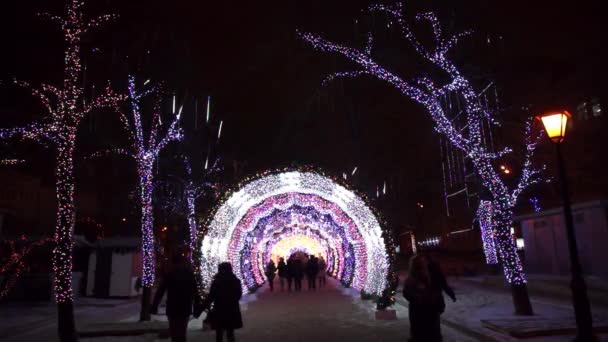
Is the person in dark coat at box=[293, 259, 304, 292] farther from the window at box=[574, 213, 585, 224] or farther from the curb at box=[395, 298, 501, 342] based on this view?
the window at box=[574, 213, 585, 224]

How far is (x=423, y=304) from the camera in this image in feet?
20.4

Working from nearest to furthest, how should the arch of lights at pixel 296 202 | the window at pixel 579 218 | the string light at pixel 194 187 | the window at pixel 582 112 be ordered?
the arch of lights at pixel 296 202, the window at pixel 579 218, the string light at pixel 194 187, the window at pixel 582 112

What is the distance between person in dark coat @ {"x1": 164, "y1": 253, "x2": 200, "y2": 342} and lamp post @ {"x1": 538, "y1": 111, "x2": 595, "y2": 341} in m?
6.32

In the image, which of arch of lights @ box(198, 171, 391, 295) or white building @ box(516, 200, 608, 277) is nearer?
arch of lights @ box(198, 171, 391, 295)

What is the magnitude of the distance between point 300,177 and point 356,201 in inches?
73.6

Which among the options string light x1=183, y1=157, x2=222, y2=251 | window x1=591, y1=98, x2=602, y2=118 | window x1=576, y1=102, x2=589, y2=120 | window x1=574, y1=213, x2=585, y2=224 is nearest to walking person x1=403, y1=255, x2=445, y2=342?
string light x1=183, y1=157, x2=222, y2=251

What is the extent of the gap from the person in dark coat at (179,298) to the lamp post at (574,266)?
20.7ft

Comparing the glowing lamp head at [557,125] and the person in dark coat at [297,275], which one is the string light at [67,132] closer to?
the glowing lamp head at [557,125]

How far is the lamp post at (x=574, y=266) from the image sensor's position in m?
7.72

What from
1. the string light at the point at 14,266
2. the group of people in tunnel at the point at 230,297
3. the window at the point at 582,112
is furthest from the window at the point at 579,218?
the string light at the point at 14,266

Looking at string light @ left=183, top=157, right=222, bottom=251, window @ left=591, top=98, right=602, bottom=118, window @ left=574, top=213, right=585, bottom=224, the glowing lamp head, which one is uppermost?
window @ left=591, top=98, right=602, bottom=118

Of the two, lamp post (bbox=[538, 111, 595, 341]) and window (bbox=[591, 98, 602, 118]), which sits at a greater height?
window (bbox=[591, 98, 602, 118])

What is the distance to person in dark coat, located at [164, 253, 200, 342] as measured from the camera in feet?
23.6

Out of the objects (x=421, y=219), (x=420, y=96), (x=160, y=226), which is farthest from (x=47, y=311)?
(x=421, y=219)
